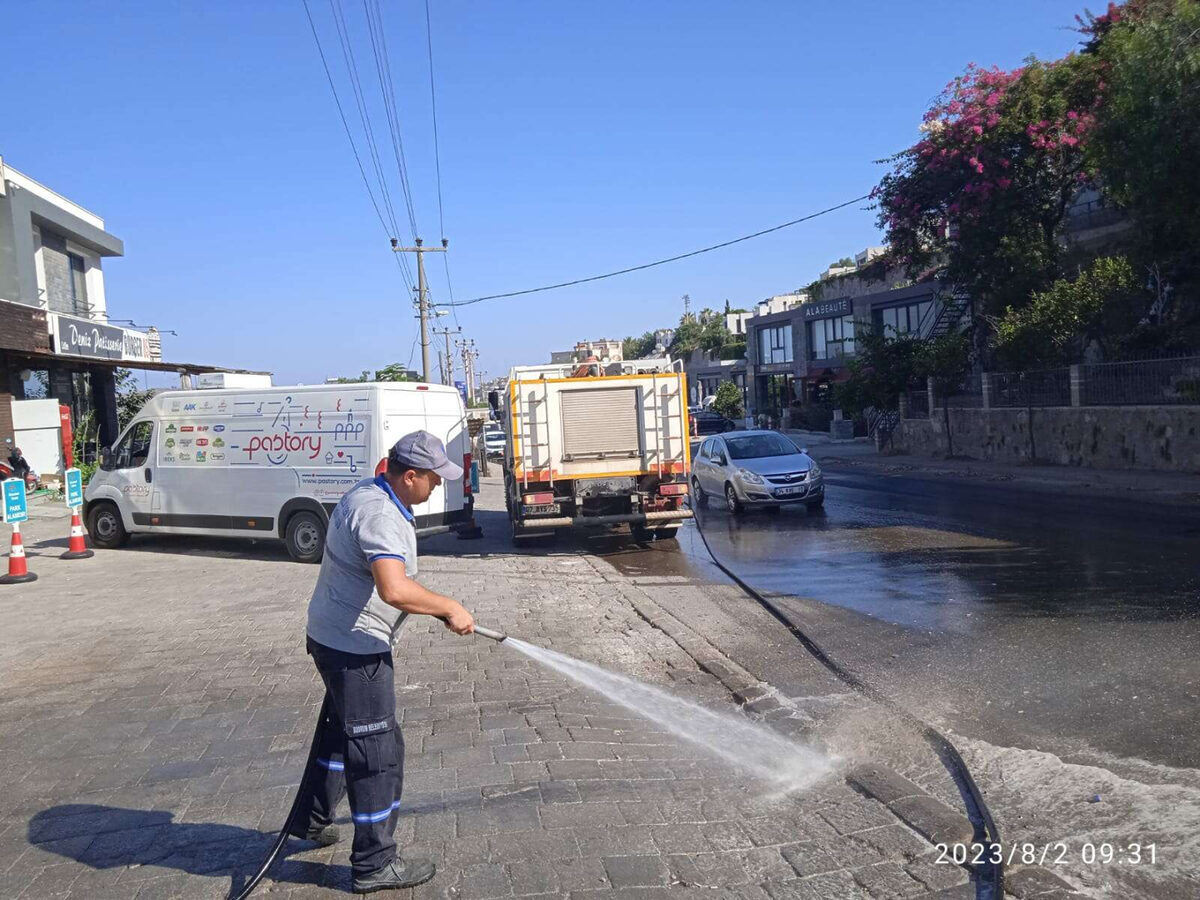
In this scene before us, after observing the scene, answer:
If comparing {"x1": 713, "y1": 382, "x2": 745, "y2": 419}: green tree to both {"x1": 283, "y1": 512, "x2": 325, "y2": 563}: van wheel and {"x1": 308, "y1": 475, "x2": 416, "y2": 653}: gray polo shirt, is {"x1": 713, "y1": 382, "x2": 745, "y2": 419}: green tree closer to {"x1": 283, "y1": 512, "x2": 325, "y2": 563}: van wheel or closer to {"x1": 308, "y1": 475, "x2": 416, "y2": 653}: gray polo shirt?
{"x1": 283, "y1": 512, "x2": 325, "y2": 563}: van wheel

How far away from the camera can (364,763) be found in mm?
3715

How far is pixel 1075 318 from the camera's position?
72.3 ft

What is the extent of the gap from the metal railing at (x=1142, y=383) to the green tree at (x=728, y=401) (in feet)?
101

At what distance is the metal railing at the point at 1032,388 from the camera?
23.3 meters

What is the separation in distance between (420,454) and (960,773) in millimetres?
3110

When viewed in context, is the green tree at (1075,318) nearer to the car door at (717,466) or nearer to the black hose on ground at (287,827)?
A: the car door at (717,466)

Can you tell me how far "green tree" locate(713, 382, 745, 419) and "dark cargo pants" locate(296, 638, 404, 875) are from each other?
4958 centimetres

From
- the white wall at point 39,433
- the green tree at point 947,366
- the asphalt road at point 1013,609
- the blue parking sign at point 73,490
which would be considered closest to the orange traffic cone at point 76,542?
the blue parking sign at point 73,490

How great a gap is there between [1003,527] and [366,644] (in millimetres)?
12105

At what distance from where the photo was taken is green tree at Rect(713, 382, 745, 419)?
5309cm

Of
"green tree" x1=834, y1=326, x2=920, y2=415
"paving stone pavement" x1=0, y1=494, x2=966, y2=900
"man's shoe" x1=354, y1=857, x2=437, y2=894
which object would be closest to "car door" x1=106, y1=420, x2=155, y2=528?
"paving stone pavement" x1=0, y1=494, x2=966, y2=900

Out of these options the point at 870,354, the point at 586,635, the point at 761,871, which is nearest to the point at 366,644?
the point at 761,871

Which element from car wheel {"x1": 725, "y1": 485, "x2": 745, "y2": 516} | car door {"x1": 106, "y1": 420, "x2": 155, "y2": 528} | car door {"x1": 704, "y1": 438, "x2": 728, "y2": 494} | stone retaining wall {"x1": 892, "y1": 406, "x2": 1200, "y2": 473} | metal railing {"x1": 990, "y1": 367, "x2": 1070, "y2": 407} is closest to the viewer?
car door {"x1": 106, "y1": 420, "x2": 155, "y2": 528}

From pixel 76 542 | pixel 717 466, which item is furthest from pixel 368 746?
pixel 717 466
